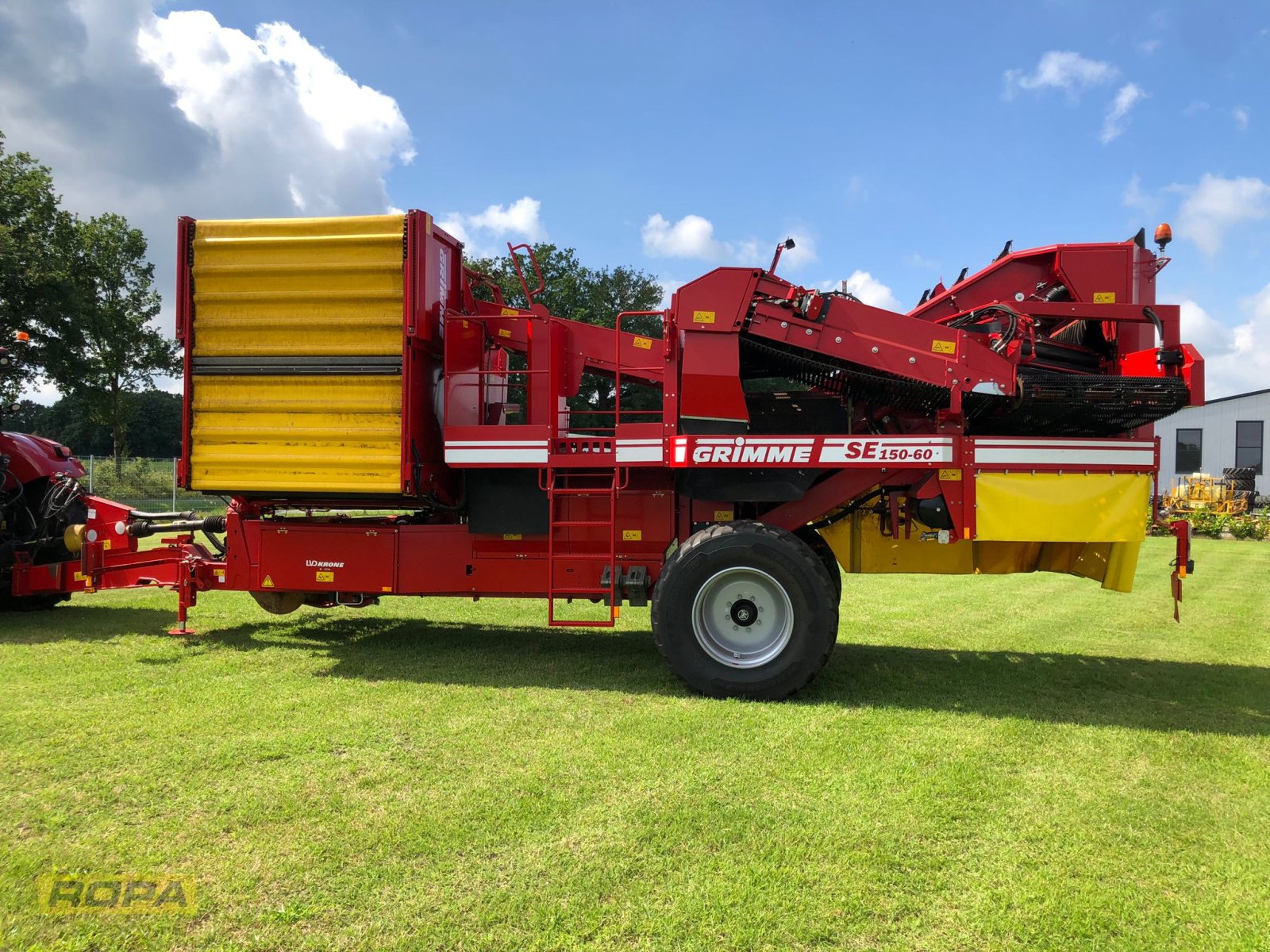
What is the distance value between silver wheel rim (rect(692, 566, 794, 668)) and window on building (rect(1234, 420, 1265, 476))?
31.0 m

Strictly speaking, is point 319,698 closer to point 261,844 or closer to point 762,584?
point 261,844

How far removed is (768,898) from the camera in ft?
9.46

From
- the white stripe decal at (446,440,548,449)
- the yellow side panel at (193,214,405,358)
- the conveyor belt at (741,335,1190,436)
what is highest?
the yellow side panel at (193,214,405,358)

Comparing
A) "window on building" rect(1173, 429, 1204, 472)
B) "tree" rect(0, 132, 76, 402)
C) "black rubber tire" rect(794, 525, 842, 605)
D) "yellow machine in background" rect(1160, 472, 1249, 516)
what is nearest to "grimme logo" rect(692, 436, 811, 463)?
"black rubber tire" rect(794, 525, 842, 605)

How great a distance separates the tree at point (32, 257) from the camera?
83.7ft

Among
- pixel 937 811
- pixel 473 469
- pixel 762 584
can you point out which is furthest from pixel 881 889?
pixel 473 469

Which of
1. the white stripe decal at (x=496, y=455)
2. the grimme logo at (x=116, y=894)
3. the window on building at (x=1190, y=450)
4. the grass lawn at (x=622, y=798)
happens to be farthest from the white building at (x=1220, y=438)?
the grimme logo at (x=116, y=894)

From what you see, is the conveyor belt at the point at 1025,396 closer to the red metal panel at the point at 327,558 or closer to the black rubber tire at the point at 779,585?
the black rubber tire at the point at 779,585

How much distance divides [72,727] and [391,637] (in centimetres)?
292

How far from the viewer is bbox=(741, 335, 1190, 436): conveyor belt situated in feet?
18.0

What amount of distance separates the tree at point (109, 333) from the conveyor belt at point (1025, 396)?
95.3ft

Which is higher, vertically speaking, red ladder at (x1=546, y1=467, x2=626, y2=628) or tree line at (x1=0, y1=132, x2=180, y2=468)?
tree line at (x1=0, y1=132, x2=180, y2=468)

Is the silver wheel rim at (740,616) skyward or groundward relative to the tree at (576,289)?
groundward

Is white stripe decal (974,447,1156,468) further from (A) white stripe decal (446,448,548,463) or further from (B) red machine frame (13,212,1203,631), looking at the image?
(A) white stripe decal (446,448,548,463)
